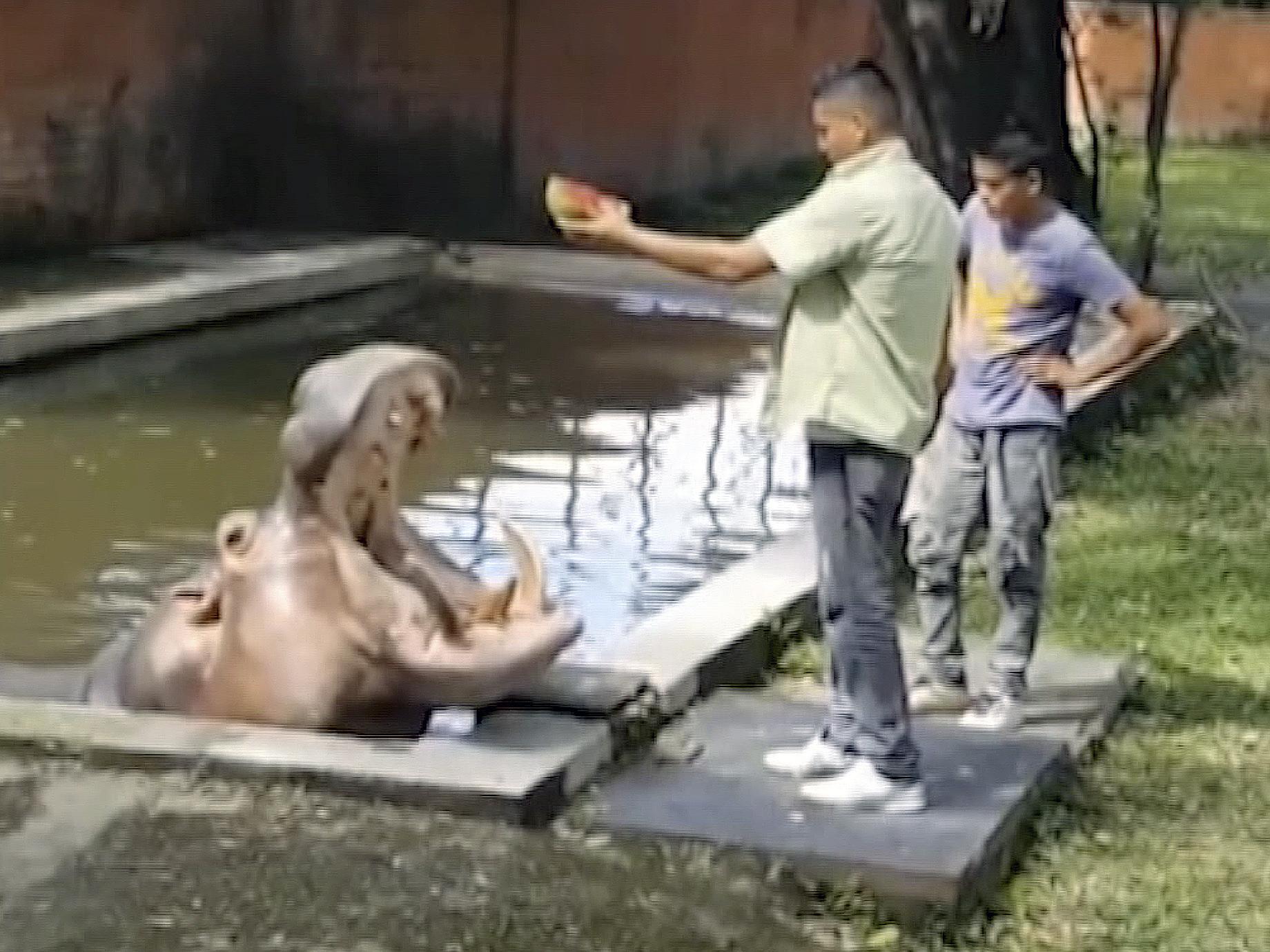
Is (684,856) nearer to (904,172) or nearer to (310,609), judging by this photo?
(310,609)

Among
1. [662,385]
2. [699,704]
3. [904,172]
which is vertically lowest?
[662,385]

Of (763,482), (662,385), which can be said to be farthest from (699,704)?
(662,385)

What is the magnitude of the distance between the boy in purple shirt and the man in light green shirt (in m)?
0.69

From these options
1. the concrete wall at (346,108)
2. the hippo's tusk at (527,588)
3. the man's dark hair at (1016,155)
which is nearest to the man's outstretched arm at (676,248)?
the hippo's tusk at (527,588)

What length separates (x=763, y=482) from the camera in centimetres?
1035

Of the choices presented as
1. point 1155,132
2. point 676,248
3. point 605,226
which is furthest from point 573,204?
point 1155,132

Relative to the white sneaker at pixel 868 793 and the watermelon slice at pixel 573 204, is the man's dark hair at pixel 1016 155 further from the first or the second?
the white sneaker at pixel 868 793

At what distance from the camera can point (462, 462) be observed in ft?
34.2

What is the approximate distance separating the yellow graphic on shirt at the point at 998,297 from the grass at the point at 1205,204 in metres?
11.0

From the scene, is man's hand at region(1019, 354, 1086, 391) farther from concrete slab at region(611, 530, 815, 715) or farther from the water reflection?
the water reflection

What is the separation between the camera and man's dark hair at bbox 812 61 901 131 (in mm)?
5449

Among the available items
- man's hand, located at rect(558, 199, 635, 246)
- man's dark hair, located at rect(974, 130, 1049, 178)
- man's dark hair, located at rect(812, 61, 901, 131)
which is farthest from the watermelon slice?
man's dark hair, located at rect(974, 130, 1049, 178)

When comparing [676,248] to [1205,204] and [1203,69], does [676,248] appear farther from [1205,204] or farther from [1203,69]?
[1203,69]

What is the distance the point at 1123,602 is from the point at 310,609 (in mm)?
3006
